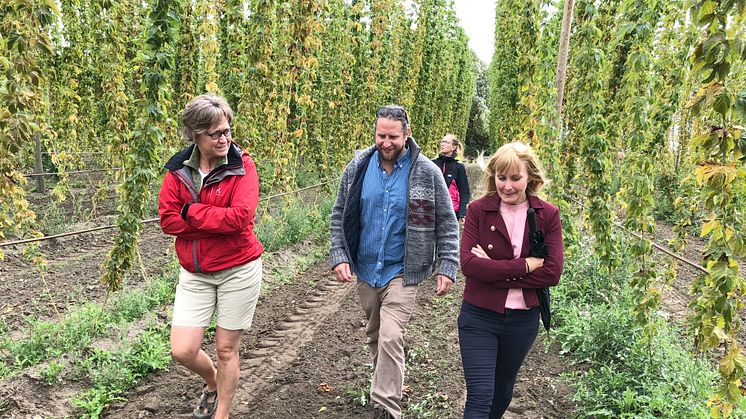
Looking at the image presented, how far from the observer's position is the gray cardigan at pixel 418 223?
3367 mm

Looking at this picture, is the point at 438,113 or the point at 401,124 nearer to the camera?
the point at 401,124

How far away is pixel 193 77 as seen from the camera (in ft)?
25.1

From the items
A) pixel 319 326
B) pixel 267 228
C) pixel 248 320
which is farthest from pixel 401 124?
pixel 267 228

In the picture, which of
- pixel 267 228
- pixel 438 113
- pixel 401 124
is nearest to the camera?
pixel 401 124

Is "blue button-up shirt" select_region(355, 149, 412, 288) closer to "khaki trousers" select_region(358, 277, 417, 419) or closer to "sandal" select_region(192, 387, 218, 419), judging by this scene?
"khaki trousers" select_region(358, 277, 417, 419)

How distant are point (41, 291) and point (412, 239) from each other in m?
5.29

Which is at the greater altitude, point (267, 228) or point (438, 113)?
point (438, 113)

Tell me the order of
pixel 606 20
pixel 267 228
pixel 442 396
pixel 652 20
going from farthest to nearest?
pixel 267 228 → pixel 606 20 → pixel 652 20 → pixel 442 396

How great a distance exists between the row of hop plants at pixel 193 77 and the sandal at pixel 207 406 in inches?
71.9

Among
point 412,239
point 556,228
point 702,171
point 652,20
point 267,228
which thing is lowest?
point 267,228

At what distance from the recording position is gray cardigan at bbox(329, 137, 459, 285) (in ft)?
11.0

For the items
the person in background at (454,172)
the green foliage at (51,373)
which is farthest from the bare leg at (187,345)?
the person in background at (454,172)

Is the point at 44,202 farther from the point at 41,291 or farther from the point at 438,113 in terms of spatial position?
the point at 438,113

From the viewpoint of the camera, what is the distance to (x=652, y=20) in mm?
5059
